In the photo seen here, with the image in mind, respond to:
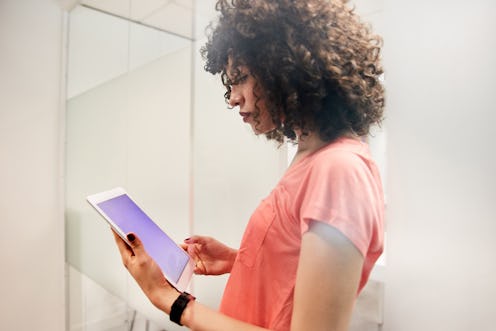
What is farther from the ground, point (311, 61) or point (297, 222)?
point (311, 61)

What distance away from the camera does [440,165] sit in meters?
0.68

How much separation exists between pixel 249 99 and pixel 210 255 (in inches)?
17.6

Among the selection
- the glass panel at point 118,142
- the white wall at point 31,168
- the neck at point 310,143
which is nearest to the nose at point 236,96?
the neck at point 310,143

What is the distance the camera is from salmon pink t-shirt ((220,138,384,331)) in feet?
1.49

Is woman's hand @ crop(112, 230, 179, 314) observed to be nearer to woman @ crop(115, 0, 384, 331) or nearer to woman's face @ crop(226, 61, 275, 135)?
woman @ crop(115, 0, 384, 331)

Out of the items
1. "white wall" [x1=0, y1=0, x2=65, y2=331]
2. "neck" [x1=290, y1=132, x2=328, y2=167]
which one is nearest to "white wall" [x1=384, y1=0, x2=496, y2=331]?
"neck" [x1=290, y1=132, x2=328, y2=167]

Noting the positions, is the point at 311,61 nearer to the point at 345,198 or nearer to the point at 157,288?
the point at 345,198

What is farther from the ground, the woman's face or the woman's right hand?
the woman's face

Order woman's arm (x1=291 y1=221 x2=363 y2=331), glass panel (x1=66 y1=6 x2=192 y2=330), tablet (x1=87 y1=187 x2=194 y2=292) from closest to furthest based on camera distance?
woman's arm (x1=291 y1=221 x2=363 y2=331) → tablet (x1=87 y1=187 x2=194 y2=292) → glass panel (x1=66 y1=6 x2=192 y2=330)

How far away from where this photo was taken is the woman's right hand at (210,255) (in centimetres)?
86

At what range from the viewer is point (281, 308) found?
573 mm

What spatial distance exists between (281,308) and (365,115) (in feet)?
1.21

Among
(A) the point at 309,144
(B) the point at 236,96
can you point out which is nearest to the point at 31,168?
(B) the point at 236,96

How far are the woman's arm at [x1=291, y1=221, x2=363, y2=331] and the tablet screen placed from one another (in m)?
0.33
